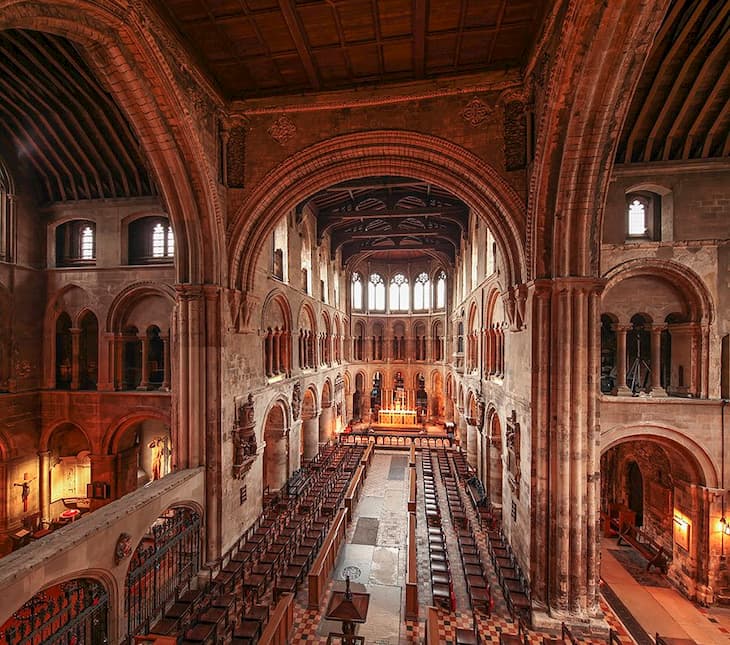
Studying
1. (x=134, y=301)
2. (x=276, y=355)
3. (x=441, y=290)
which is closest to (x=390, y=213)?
(x=276, y=355)

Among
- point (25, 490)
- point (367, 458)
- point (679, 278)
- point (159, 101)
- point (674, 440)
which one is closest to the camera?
point (159, 101)

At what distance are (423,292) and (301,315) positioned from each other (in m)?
14.9

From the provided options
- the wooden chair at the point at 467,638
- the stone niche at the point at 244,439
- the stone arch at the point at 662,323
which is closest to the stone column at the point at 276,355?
the stone niche at the point at 244,439

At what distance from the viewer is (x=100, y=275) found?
43.2ft

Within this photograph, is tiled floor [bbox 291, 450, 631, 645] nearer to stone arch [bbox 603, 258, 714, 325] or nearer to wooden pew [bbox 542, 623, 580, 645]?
wooden pew [bbox 542, 623, 580, 645]

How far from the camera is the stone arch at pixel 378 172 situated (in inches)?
357

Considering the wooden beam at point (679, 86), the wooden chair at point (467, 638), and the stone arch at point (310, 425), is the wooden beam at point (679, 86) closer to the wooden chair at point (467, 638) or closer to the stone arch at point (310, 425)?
the wooden chair at point (467, 638)

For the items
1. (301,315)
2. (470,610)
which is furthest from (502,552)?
(301,315)

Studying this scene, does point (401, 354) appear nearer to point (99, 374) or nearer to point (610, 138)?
point (99, 374)

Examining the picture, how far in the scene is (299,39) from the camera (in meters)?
8.08

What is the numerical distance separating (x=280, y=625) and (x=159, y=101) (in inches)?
393

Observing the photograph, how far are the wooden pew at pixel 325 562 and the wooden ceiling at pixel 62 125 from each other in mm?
11549

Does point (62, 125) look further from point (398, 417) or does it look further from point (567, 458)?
point (398, 417)

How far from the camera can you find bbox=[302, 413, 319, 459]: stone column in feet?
60.1
